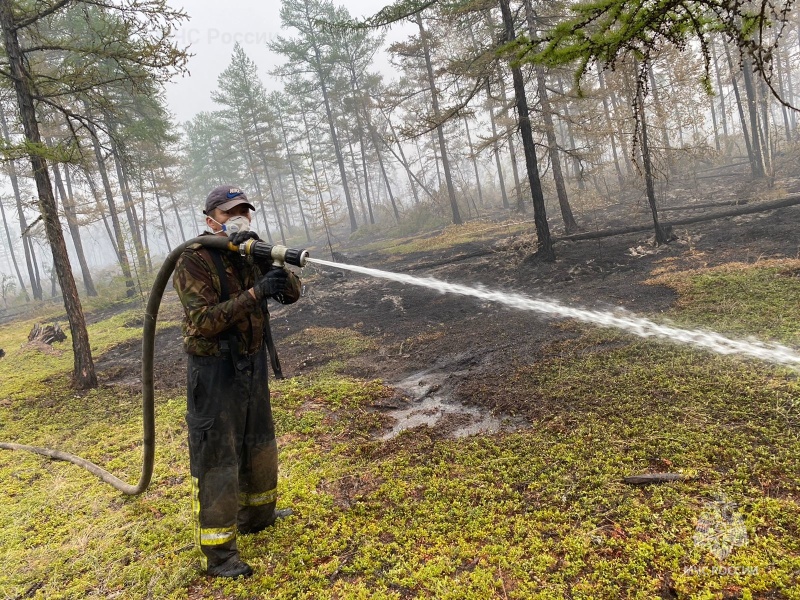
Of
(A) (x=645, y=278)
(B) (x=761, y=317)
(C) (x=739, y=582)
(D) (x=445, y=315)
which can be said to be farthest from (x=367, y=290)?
(C) (x=739, y=582)

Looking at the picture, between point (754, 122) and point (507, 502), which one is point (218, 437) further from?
point (754, 122)

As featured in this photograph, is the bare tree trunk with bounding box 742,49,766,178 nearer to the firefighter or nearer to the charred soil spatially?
the charred soil

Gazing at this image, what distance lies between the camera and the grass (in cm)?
281

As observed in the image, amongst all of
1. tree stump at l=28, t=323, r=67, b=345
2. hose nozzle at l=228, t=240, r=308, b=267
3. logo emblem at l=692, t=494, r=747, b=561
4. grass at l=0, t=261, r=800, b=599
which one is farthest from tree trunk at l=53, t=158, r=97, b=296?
logo emblem at l=692, t=494, r=747, b=561

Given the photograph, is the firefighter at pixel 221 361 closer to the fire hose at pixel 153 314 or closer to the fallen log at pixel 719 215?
the fire hose at pixel 153 314

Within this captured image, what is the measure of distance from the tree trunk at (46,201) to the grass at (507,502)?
10.1 ft

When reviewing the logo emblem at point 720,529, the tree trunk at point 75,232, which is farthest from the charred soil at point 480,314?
the tree trunk at point 75,232

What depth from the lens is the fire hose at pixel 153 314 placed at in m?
3.11

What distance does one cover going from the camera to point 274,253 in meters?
3.09

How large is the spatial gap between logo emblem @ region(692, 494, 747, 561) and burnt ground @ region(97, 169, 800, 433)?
2477 millimetres

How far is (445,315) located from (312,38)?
33.4m

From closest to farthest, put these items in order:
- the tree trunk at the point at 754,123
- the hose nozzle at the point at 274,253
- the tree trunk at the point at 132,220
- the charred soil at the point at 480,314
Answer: the hose nozzle at the point at 274,253 → the charred soil at the point at 480,314 → the tree trunk at the point at 132,220 → the tree trunk at the point at 754,123

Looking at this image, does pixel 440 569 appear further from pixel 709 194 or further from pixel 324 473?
pixel 709 194

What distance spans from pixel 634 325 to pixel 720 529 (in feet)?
16.7
